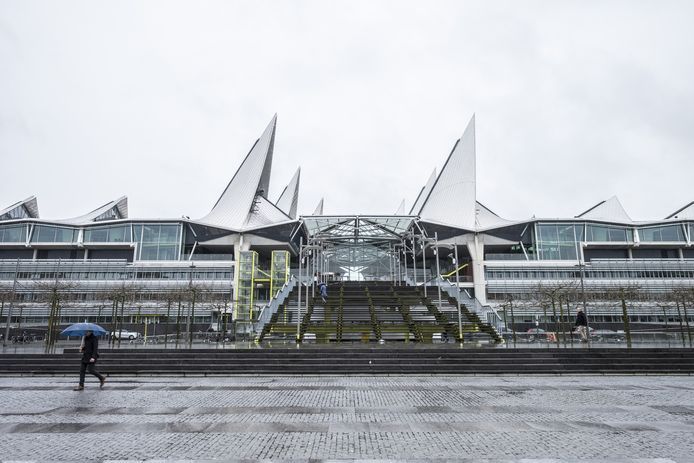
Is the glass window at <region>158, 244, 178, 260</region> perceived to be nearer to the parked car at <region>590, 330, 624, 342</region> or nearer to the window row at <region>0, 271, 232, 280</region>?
the window row at <region>0, 271, 232, 280</region>

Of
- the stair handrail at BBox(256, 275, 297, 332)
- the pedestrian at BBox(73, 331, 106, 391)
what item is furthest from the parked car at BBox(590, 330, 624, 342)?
the pedestrian at BBox(73, 331, 106, 391)

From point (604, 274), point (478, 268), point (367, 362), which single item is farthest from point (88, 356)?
point (604, 274)

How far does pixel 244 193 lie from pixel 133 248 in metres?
15.7

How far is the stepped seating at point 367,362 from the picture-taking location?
1435 cm

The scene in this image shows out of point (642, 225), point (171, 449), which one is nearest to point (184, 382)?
point (171, 449)

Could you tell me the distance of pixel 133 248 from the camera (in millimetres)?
58656

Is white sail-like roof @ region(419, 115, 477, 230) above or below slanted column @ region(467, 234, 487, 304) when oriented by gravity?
above

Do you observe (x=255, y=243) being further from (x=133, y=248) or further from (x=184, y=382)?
(x=184, y=382)

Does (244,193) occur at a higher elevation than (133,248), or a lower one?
higher

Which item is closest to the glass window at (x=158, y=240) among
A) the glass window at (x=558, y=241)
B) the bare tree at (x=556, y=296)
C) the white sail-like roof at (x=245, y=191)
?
the white sail-like roof at (x=245, y=191)

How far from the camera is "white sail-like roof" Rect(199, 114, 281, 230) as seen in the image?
A: 6131cm

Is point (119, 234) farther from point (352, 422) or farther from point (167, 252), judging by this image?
point (352, 422)

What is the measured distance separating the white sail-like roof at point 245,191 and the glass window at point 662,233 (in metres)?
51.1

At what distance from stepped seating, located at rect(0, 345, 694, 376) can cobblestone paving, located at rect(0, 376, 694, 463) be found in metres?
2.53
